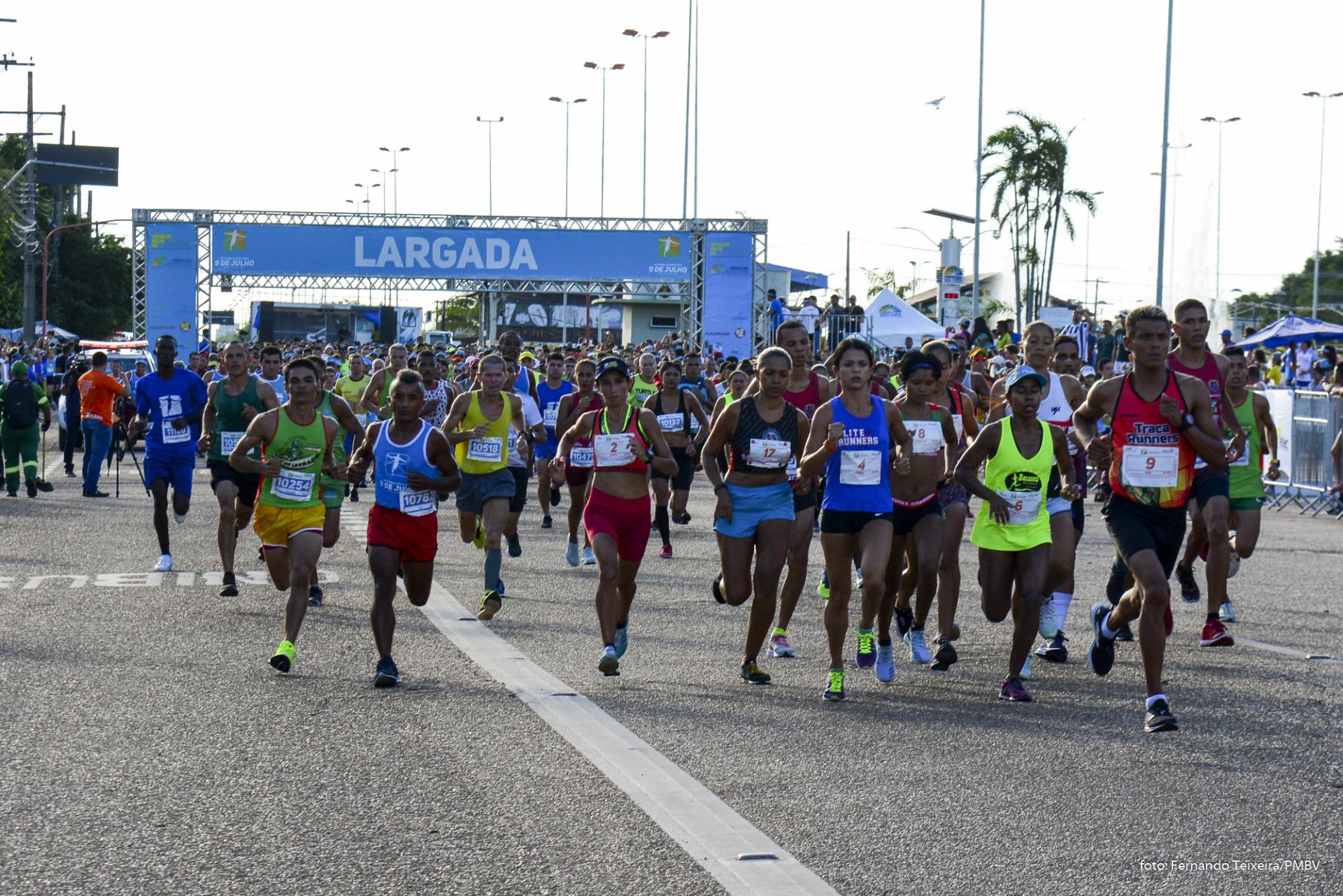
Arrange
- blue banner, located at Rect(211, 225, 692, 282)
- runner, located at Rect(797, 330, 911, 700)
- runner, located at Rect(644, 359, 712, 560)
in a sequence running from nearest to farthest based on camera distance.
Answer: runner, located at Rect(797, 330, 911, 700) → runner, located at Rect(644, 359, 712, 560) → blue banner, located at Rect(211, 225, 692, 282)

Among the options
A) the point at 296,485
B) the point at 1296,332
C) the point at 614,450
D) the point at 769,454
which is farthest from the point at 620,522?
the point at 1296,332

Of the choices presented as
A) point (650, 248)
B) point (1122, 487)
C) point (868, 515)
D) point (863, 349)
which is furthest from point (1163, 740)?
point (650, 248)

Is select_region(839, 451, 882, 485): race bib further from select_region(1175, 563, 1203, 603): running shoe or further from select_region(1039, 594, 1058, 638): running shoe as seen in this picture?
select_region(1175, 563, 1203, 603): running shoe

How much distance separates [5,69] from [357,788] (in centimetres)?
6235

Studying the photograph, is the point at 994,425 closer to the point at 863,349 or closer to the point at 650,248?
the point at 863,349

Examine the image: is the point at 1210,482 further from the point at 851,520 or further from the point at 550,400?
Answer: the point at 550,400

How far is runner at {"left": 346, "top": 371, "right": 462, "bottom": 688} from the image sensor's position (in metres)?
8.63

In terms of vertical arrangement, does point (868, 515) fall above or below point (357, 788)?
above

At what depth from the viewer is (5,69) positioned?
62406mm

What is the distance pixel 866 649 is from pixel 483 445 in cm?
382

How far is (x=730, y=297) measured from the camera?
43906 mm

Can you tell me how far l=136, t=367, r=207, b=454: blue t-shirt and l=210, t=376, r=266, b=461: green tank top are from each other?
844 mm

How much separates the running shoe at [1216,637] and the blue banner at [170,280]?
3716 centimetres

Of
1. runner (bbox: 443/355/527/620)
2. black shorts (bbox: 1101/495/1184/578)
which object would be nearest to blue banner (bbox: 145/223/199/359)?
runner (bbox: 443/355/527/620)
